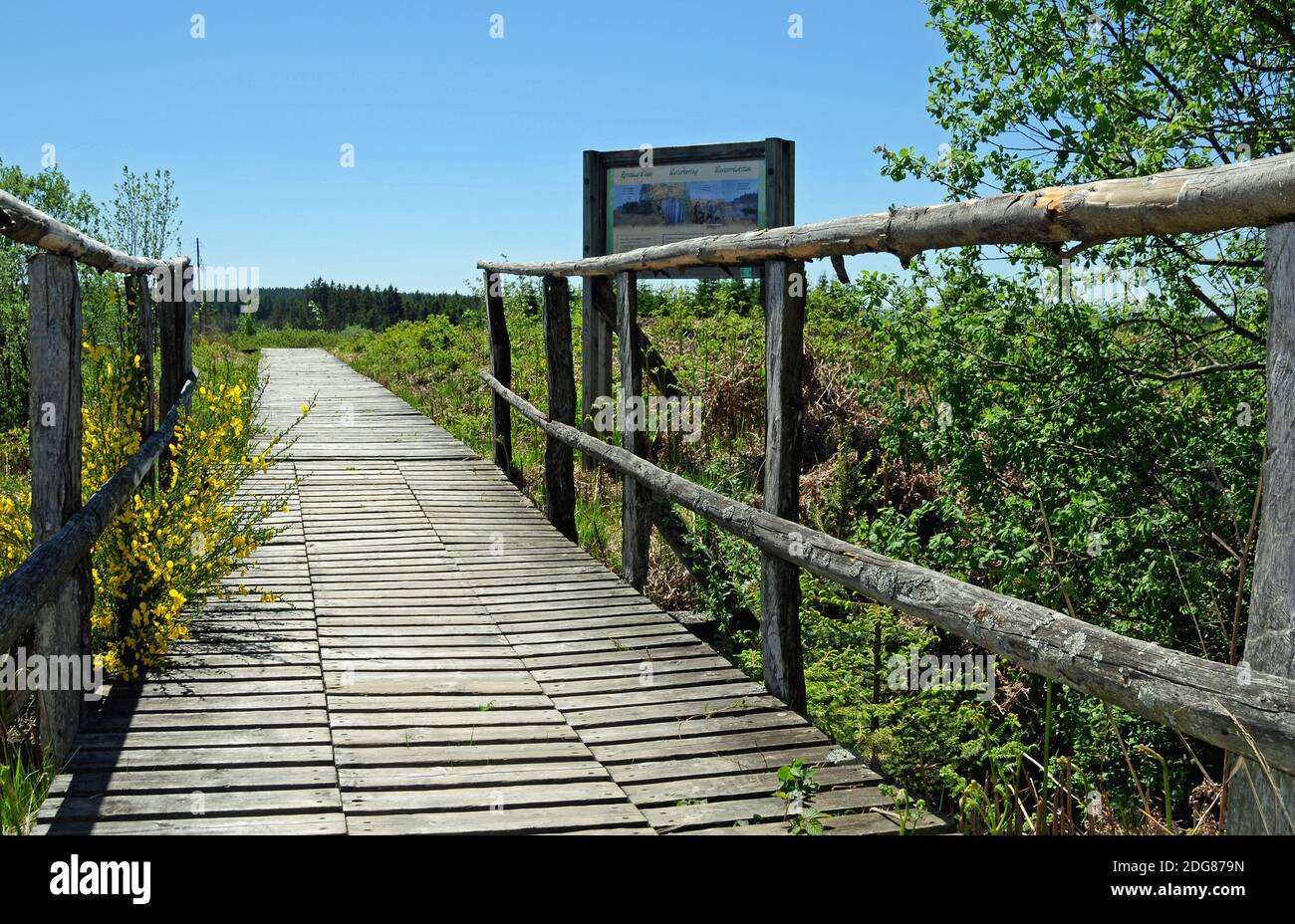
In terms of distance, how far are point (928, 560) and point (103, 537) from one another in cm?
470

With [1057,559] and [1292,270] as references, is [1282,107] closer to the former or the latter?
[1057,559]

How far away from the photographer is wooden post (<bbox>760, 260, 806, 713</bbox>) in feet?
16.4

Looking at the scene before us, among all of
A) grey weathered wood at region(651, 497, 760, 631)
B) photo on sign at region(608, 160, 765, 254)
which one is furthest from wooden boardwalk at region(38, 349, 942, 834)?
photo on sign at region(608, 160, 765, 254)

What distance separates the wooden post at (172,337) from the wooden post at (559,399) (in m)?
2.67

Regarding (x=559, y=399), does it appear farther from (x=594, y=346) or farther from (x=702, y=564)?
(x=594, y=346)

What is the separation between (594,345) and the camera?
456 inches

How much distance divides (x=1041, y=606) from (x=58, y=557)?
3.17 metres

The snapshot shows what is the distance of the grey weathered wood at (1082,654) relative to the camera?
8.22 feet
